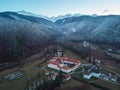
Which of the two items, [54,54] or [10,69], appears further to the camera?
[54,54]

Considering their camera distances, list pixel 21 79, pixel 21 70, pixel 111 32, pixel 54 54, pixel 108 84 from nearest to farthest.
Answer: pixel 108 84 < pixel 21 79 < pixel 21 70 < pixel 54 54 < pixel 111 32

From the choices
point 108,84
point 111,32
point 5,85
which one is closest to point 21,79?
point 5,85

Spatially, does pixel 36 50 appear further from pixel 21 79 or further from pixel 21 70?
pixel 21 79

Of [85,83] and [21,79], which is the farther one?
[21,79]

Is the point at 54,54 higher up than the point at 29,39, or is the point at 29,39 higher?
the point at 29,39

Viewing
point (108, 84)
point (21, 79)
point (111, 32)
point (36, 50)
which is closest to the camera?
point (108, 84)

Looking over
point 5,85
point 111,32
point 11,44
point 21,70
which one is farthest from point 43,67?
point 111,32

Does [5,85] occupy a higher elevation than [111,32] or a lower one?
lower

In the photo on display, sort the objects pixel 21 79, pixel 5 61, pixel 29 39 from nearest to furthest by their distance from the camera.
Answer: pixel 21 79, pixel 5 61, pixel 29 39

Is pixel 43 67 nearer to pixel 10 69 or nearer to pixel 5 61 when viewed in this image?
pixel 10 69
